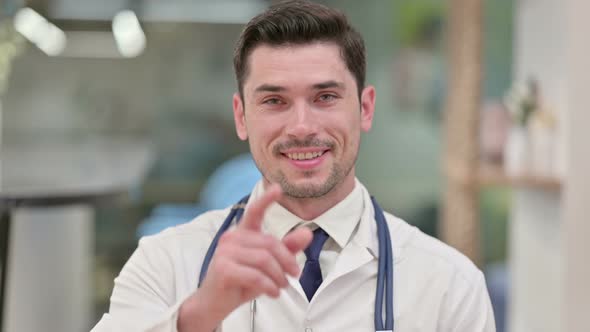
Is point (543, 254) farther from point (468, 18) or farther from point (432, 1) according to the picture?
point (432, 1)

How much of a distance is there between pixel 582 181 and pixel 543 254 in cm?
186

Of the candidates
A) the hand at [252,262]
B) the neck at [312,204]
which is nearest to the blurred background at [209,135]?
the neck at [312,204]

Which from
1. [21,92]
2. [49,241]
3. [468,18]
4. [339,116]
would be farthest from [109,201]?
[339,116]

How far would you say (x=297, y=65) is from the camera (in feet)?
4.65

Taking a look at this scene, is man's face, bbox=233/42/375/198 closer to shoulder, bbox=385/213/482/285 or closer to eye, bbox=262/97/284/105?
eye, bbox=262/97/284/105

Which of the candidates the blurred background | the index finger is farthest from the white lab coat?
the blurred background

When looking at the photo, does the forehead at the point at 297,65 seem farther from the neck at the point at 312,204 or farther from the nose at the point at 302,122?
the neck at the point at 312,204

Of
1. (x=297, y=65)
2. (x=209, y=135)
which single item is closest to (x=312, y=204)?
(x=297, y=65)

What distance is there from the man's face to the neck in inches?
2.2

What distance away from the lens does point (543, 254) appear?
3.61 m

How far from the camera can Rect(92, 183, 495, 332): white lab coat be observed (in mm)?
1442

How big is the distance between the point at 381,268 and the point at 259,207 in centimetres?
43

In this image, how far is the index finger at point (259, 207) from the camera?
108 cm

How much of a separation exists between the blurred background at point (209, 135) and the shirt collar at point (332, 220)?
1.82 meters
